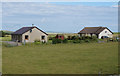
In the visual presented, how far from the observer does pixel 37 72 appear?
12.7 m

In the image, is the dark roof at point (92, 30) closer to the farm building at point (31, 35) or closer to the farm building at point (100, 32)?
the farm building at point (100, 32)

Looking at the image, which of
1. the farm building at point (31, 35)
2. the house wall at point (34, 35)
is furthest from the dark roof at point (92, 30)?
the house wall at point (34, 35)

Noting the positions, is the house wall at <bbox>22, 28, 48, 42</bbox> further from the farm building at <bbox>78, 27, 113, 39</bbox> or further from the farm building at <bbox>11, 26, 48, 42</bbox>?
the farm building at <bbox>78, 27, 113, 39</bbox>

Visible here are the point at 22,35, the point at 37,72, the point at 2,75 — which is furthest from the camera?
the point at 22,35

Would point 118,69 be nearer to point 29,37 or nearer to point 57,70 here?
point 57,70

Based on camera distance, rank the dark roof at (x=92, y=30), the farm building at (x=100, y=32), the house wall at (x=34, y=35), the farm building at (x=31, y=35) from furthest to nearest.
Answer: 1. the dark roof at (x=92, y=30)
2. the farm building at (x=100, y=32)
3. the house wall at (x=34, y=35)
4. the farm building at (x=31, y=35)

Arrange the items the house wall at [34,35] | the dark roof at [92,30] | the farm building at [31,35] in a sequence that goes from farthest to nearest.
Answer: the dark roof at [92,30] → the house wall at [34,35] → the farm building at [31,35]

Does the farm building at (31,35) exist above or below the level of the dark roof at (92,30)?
below

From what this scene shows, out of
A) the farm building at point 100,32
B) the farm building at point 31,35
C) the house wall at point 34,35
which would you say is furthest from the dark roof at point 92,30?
the house wall at point 34,35

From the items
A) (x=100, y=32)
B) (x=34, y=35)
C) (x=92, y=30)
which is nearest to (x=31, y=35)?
(x=34, y=35)

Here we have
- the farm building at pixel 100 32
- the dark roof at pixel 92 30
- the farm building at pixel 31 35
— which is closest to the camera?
the farm building at pixel 31 35

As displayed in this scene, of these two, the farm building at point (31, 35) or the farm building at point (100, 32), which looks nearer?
the farm building at point (31, 35)

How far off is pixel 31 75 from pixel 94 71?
4.18 m

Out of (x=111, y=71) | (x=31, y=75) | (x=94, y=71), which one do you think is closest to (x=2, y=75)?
(x=31, y=75)
